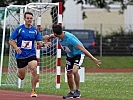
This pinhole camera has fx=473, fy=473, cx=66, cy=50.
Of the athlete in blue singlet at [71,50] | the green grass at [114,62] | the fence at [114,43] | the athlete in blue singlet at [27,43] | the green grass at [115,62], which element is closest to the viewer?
the athlete in blue singlet at [71,50]

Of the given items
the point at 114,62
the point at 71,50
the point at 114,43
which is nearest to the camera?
the point at 71,50

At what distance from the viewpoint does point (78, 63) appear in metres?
11.0

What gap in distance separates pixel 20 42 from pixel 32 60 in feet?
1.74

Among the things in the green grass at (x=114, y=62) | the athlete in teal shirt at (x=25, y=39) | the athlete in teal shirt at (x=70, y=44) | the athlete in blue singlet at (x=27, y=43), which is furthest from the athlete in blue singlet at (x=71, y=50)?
the green grass at (x=114, y=62)

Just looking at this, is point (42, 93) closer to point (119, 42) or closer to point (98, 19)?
point (119, 42)

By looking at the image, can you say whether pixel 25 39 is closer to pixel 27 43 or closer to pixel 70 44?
pixel 27 43

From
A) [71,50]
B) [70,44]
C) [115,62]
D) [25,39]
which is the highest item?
[25,39]

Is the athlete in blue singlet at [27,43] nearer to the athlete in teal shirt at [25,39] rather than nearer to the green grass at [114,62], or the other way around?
the athlete in teal shirt at [25,39]

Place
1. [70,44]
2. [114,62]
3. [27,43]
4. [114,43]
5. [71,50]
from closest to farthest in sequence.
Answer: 1. [70,44]
2. [71,50]
3. [27,43]
4. [114,62]
5. [114,43]

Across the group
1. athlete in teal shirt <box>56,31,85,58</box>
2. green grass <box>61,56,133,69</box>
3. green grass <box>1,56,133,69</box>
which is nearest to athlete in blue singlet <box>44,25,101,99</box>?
athlete in teal shirt <box>56,31,85,58</box>

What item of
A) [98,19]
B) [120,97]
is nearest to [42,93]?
[120,97]

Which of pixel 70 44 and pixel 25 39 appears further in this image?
pixel 25 39

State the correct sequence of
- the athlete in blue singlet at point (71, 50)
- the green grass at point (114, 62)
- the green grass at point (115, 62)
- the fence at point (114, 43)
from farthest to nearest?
the fence at point (114, 43) < the green grass at point (115, 62) < the green grass at point (114, 62) < the athlete in blue singlet at point (71, 50)

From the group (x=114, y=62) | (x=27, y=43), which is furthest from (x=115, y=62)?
(x=27, y=43)
